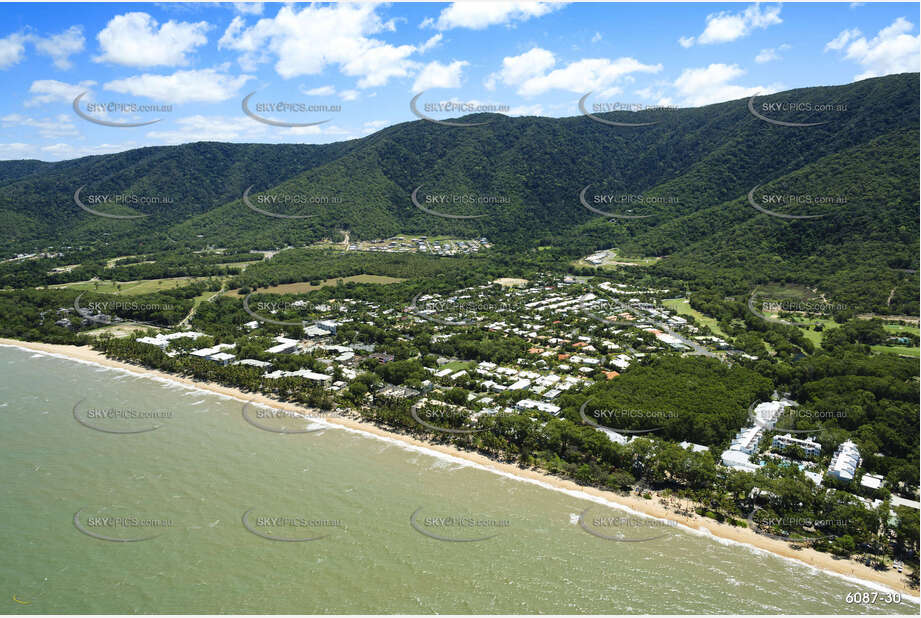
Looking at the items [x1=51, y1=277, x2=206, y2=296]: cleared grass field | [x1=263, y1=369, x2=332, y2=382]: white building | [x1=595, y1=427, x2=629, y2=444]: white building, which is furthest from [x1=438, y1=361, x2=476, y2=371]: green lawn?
[x1=51, y1=277, x2=206, y2=296]: cleared grass field

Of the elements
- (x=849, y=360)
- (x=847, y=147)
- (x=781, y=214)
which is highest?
(x=847, y=147)

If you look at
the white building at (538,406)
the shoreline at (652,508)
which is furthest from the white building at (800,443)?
the white building at (538,406)

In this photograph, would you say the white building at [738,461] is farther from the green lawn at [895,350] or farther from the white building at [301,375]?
the white building at [301,375]

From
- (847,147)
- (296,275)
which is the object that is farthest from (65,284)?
(847,147)

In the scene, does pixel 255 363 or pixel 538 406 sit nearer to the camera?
pixel 538 406

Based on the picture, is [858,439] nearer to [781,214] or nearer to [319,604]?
[319,604]

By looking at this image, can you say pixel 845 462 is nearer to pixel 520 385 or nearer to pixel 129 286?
pixel 520 385

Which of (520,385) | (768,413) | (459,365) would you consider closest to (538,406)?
(520,385)

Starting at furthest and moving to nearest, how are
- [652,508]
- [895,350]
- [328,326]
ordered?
[328,326] < [895,350] < [652,508]
